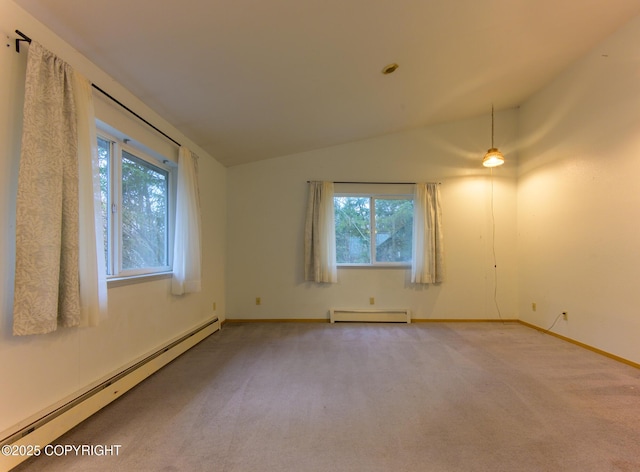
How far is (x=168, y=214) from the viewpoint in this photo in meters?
2.92

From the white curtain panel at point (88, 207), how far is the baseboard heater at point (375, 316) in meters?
3.00

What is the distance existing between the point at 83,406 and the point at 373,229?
362cm

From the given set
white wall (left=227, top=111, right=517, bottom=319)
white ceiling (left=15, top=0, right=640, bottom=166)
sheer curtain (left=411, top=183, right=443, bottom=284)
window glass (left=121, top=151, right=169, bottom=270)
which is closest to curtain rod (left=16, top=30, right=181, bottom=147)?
white ceiling (left=15, top=0, right=640, bottom=166)

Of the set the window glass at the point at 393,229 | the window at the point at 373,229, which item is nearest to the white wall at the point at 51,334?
the window at the point at 373,229

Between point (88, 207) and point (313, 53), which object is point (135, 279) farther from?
point (313, 53)

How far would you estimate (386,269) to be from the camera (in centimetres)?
421

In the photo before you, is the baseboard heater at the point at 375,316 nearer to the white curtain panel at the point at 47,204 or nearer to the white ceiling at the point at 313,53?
→ the white ceiling at the point at 313,53

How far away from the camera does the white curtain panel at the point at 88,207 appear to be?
1.61 meters

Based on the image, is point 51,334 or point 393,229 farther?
point 393,229

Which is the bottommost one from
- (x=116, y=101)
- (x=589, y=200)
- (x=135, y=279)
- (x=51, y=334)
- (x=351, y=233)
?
(x=51, y=334)

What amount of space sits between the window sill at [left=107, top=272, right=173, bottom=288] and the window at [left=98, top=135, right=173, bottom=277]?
0.21 ft

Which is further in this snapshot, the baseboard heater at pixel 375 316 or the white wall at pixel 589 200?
the baseboard heater at pixel 375 316

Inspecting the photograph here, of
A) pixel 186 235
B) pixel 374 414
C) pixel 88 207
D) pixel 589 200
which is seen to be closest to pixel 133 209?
pixel 186 235

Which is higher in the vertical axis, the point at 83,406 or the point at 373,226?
the point at 373,226
